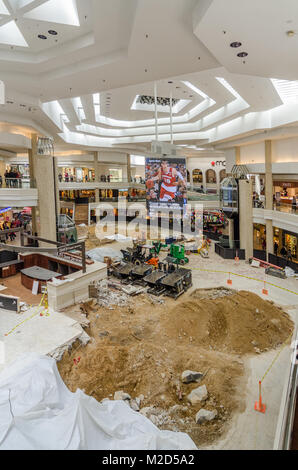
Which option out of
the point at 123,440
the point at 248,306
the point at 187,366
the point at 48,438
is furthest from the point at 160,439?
the point at 248,306

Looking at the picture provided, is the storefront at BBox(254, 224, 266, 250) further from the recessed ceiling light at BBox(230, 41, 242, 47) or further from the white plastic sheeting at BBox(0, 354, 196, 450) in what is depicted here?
the white plastic sheeting at BBox(0, 354, 196, 450)

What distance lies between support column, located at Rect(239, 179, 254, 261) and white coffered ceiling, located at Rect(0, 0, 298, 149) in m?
4.62

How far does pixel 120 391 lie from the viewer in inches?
257

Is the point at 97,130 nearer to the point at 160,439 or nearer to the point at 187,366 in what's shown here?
the point at 187,366

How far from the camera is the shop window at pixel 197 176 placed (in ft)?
132

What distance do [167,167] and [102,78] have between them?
20.5ft

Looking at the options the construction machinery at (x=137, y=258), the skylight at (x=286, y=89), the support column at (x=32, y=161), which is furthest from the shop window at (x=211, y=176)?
the support column at (x=32, y=161)

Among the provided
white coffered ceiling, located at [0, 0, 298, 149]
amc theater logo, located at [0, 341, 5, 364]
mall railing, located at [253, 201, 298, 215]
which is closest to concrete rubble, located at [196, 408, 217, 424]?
amc theater logo, located at [0, 341, 5, 364]

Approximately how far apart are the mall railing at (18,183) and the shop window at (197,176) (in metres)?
28.2

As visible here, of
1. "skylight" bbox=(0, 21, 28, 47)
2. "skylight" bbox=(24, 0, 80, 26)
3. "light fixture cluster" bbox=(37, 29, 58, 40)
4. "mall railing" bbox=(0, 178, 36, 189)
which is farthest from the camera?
"mall railing" bbox=(0, 178, 36, 189)

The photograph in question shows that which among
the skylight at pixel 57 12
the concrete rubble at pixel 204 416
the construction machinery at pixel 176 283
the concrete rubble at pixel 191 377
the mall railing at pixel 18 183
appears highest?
the skylight at pixel 57 12

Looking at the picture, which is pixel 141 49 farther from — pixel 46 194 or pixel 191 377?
pixel 46 194

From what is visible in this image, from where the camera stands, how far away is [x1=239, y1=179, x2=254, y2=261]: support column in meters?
17.5

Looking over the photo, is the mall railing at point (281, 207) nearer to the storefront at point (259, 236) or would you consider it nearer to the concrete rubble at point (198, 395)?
the storefront at point (259, 236)
